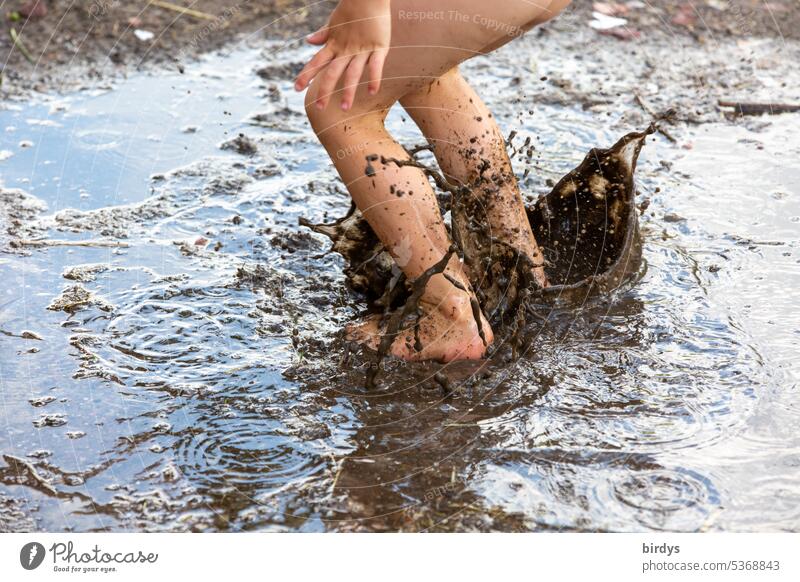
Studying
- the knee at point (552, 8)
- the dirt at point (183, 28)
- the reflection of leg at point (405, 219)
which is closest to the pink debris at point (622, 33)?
the dirt at point (183, 28)

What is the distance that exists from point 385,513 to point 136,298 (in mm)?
961

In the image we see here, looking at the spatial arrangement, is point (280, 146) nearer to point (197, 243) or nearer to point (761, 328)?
point (197, 243)

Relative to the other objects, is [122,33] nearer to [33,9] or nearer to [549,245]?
[33,9]

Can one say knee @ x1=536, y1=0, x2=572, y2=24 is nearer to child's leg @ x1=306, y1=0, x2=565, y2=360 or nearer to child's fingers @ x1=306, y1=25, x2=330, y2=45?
child's leg @ x1=306, y1=0, x2=565, y2=360

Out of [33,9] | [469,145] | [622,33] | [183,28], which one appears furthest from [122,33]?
[469,145]

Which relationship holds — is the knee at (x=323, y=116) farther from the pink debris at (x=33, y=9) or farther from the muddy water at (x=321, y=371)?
the pink debris at (x=33, y=9)

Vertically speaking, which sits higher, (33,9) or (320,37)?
(320,37)

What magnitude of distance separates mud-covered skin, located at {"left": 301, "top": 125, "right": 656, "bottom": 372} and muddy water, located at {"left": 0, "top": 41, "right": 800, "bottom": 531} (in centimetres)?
6

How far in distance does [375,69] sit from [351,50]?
0.34 ft

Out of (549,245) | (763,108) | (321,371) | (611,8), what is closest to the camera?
(321,371)

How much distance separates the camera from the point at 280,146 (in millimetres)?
3133

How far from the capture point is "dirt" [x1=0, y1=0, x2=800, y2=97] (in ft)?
11.8

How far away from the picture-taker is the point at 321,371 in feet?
6.94

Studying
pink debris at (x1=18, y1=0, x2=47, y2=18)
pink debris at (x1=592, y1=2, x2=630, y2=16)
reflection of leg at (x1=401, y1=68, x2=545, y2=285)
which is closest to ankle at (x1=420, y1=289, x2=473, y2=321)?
reflection of leg at (x1=401, y1=68, x2=545, y2=285)
